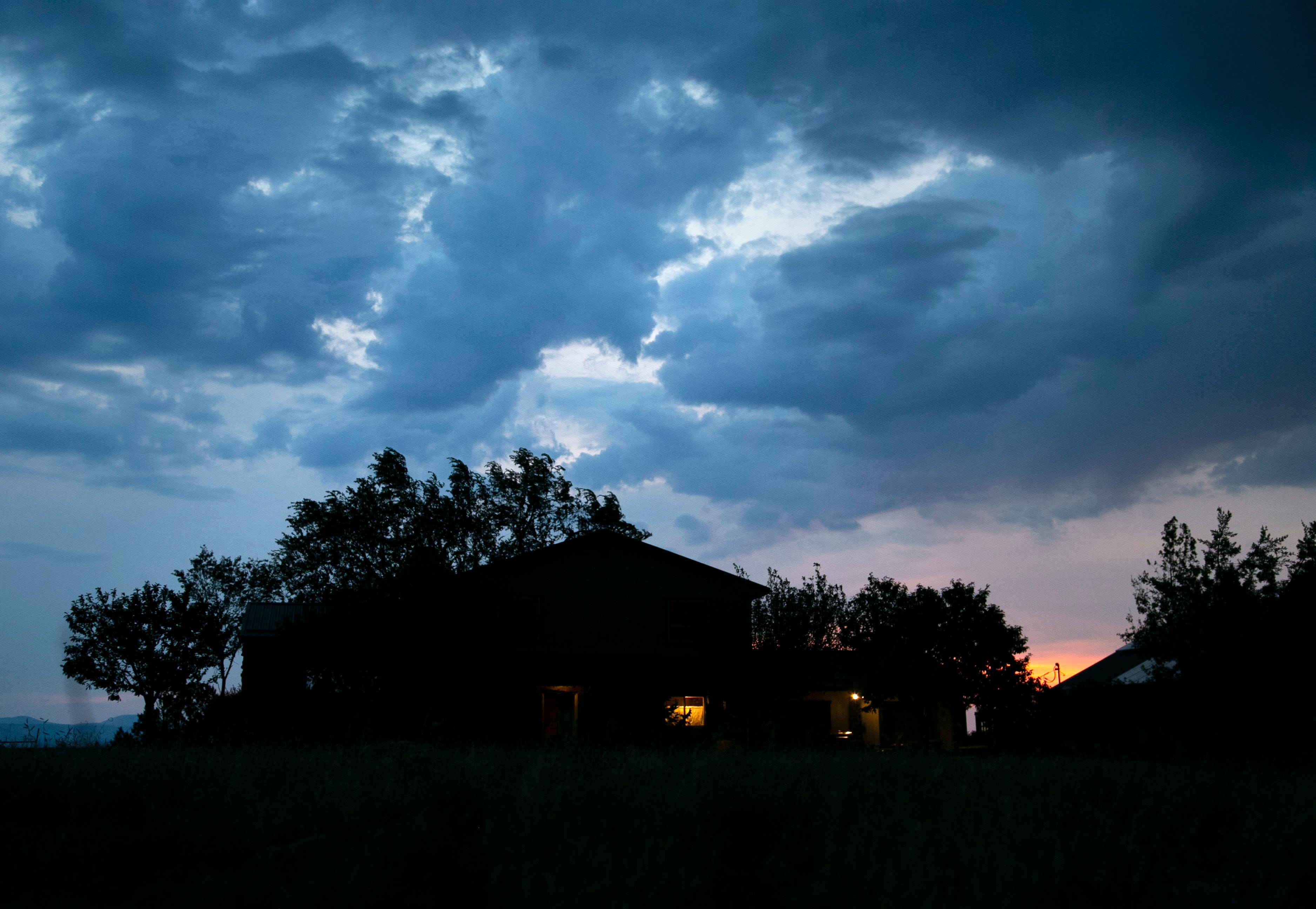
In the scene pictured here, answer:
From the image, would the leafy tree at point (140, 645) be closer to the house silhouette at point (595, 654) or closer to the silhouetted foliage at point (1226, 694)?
the house silhouette at point (595, 654)

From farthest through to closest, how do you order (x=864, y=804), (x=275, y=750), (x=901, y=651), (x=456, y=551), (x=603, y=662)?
(x=456, y=551) → (x=603, y=662) → (x=901, y=651) → (x=275, y=750) → (x=864, y=804)

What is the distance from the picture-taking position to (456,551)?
4203cm

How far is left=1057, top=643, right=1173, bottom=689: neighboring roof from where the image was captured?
40.1 m

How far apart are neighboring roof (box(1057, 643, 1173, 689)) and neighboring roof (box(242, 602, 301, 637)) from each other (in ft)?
104

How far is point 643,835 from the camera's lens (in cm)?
766

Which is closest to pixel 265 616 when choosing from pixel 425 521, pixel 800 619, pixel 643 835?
pixel 425 521

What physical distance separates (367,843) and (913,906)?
15.4 feet

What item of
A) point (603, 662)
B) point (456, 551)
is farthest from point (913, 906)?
point (456, 551)

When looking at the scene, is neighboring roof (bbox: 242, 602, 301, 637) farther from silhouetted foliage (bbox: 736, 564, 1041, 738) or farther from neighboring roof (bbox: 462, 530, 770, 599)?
silhouetted foliage (bbox: 736, 564, 1041, 738)

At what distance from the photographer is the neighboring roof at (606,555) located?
99.5 ft

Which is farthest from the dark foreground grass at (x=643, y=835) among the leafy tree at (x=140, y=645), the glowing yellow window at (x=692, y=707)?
the leafy tree at (x=140, y=645)

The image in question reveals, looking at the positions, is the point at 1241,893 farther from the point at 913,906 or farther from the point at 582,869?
the point at 582,869

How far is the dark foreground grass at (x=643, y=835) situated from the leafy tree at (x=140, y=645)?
36498 millimetres

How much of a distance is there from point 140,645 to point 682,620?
2999 centimetres
